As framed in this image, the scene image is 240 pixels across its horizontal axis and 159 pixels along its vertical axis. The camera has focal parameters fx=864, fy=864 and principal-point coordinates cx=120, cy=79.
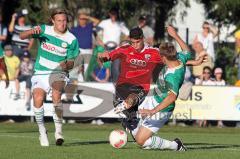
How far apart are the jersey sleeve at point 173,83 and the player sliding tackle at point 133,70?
4.20 ft

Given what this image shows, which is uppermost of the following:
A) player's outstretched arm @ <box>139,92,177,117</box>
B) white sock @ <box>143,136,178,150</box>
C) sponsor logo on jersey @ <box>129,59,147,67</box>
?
sponsor logo on jersey @ <box>129,59,147,67</box>

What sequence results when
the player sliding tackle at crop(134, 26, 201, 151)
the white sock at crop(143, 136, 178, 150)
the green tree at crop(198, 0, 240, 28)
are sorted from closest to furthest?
the player sliding tackle at crop(134, 26, 201, 151), the white sock at crop(143, 136, 178, 150), the green tree at crop(198, 0, 240, 28)

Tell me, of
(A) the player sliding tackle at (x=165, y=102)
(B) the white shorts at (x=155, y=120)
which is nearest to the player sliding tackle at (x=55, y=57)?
(A) the player sliding tackle at (x=165, y=102)

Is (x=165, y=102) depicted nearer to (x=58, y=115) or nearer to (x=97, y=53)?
(x=58, y=115)

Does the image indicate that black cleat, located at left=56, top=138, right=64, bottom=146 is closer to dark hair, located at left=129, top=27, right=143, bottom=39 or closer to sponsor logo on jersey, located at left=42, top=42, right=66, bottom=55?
sponsor logo on jersey, located at left=42, top=42, right=66, bottom=55

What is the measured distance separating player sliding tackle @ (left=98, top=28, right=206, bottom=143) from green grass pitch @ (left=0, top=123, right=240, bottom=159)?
2.30 feet

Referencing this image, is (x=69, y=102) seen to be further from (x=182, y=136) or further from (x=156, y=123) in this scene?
(x=156, y=123)

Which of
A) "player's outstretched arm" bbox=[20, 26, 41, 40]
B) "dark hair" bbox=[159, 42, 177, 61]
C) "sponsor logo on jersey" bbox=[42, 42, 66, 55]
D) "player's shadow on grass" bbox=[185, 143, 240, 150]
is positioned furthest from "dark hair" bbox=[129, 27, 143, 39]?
"player's shadow on grass" bbox=[185, 143, 240, 150]

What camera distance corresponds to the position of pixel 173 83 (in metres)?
14.7

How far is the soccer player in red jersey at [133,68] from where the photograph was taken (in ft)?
53.7

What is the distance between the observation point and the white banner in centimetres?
2530

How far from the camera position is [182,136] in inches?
814

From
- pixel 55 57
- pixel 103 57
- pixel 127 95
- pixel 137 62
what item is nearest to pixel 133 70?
pixel 137 62

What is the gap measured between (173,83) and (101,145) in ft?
8.38
